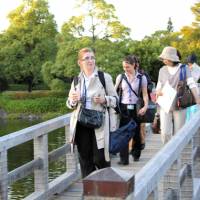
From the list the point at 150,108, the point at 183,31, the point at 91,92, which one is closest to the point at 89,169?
the point at 91,92

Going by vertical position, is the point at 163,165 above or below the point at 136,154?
above

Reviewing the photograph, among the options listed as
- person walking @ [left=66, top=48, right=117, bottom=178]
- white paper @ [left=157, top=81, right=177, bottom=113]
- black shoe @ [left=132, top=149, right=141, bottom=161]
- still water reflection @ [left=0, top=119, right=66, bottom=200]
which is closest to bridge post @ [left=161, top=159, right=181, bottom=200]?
person walking @ [left=66, top=48, right=117, bottom=178]

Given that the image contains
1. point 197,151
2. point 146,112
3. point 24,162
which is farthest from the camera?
point 24,162

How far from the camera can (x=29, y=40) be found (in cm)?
5531

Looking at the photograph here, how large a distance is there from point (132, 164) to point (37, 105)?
42086 millimetres

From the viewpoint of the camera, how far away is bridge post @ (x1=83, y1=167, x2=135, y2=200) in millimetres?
2912

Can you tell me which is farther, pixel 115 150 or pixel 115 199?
pixel 115 150

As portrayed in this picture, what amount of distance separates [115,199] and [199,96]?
4431 millimetres

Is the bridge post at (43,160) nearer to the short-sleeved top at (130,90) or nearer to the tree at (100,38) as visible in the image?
the short-sleeved top at (130,90)

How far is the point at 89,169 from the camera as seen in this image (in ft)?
19.2

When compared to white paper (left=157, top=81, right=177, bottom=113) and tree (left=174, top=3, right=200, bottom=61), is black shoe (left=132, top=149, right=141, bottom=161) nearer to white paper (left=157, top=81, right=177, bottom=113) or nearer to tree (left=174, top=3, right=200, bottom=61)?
white paper (left=157, top=81, right=177, bottom=113)

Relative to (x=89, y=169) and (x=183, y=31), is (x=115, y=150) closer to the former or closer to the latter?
(x=89, y=169)

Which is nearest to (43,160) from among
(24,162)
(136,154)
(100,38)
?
(136,154)

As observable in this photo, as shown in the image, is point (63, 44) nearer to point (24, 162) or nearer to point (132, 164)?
point (24, 162)
